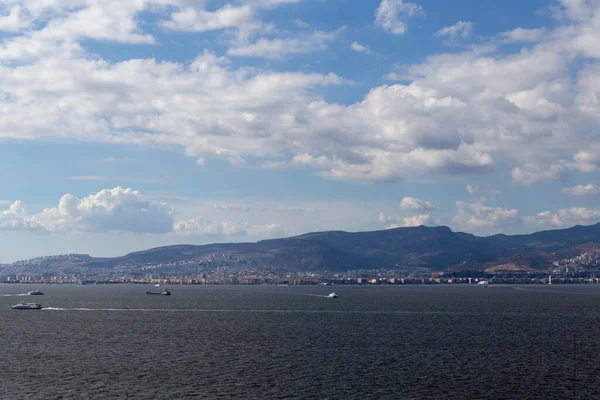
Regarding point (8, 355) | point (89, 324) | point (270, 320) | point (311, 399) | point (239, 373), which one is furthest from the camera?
point (270, 320)

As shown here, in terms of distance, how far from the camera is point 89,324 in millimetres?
161250

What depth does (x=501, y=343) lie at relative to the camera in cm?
12100

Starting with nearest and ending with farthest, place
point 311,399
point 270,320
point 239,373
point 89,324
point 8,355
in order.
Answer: point 311,399 → point 239,373 → point 8,355 → point 89,324 → point 270,320

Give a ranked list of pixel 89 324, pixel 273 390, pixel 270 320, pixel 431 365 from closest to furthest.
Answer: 1. pixel 273 390
2. pixel 431 365
3. pixel 89 324
4. pixel 270 320

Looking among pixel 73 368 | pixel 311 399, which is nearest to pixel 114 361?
pixel 73 368

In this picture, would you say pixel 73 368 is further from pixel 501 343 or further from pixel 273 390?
pixel 501 343

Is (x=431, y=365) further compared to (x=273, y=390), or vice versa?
(x=431, y=365)

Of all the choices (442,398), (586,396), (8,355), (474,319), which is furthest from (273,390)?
(474,319)

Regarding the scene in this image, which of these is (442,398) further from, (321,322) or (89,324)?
(89,324)

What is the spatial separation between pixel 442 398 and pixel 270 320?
10287cm

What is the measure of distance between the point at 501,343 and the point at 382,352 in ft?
88.2

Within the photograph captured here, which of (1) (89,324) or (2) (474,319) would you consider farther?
(2) (474,319)

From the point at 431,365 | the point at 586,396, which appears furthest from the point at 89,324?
the point at 586,396

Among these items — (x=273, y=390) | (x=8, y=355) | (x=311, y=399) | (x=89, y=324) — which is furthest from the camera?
(x=89, y=324)
